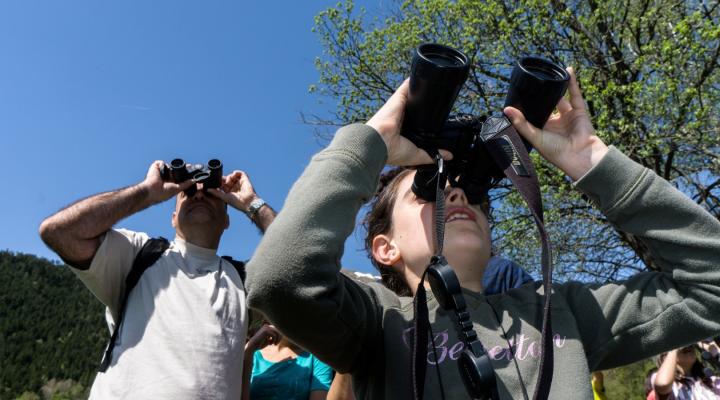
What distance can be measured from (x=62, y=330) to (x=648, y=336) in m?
23.8

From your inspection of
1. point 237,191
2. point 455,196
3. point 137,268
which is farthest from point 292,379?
point 455,196

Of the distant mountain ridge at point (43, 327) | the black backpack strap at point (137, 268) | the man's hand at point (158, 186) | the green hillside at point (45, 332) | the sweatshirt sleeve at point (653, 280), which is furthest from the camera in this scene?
the distant mountain ridge at point (43, 327)

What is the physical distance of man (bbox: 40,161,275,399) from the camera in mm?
2320

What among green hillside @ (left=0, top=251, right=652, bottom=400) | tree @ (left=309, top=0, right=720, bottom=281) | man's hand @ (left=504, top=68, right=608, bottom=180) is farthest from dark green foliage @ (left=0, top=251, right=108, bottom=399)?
man's hand @ (left=504, top=68, right=608, bottom=180)

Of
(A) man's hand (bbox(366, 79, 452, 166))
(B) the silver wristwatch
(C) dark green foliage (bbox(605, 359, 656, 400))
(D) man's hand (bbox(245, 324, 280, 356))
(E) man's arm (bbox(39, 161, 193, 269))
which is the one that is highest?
(B) the silver wristwatch

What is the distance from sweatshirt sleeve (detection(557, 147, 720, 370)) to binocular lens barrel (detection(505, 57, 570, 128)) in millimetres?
226

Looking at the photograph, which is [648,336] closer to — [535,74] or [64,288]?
[535,74]

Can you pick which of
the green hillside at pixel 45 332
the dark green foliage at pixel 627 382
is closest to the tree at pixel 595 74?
the dark green foliage at pixel 627 382

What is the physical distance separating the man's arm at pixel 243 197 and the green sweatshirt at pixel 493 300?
5.18 feet

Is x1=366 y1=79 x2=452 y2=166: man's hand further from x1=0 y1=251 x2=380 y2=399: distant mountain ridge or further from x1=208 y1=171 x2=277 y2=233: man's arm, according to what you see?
x1=0 y1=251 x2=380 y2=399: distant mountain ridge

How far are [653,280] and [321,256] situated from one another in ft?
3.06

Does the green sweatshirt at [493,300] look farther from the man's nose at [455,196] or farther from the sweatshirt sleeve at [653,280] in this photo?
the man's nose at [455,196]

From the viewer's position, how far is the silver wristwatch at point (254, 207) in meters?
3.20

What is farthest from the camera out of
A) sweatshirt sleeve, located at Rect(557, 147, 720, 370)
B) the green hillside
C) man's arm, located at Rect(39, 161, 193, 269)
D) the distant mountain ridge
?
the distant mountain ridge
